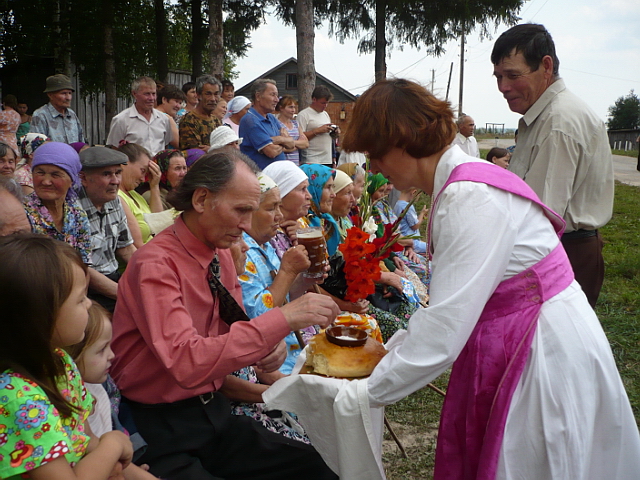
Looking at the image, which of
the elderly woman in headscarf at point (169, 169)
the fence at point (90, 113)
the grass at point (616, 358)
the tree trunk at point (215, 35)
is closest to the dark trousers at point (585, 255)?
the grass at point (616, 358)

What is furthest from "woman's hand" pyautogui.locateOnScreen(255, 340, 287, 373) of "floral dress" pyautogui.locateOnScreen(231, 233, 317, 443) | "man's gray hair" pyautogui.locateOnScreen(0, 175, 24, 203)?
"man's gray hair" pyautogui.locateOnScreen(0, 175, 24, 203)

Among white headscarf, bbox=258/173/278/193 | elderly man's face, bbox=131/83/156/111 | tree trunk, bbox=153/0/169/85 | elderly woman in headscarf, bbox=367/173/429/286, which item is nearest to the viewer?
white headscarf, bbox=258/173/278/193

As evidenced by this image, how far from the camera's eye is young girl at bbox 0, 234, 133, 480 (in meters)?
1.53

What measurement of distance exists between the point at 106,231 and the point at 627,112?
197 ft

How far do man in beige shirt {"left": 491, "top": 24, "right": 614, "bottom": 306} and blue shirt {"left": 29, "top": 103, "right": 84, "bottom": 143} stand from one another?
573 centimetres

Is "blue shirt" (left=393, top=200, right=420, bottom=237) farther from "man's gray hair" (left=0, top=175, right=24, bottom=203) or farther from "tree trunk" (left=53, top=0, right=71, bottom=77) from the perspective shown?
"tree trunk" (left=53, top=0, right=71, bottom=77)

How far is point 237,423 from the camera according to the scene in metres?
2.43

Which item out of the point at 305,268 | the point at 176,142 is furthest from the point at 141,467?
the point at 176,142

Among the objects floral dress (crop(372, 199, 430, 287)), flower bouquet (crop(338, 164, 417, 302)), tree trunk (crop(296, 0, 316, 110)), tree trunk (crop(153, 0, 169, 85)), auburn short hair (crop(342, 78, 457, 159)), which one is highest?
tree trunk (crop(153, 0, 169, 85))

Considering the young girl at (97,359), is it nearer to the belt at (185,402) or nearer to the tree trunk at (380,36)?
the belt at (185,402)

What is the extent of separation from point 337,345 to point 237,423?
63cm

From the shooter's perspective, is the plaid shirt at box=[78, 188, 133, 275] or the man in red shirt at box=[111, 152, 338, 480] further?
the plaid shirt at box=[78, 188, 133, 275]

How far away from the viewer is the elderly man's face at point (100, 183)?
3955 mm

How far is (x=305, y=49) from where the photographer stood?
1102 centimetres
